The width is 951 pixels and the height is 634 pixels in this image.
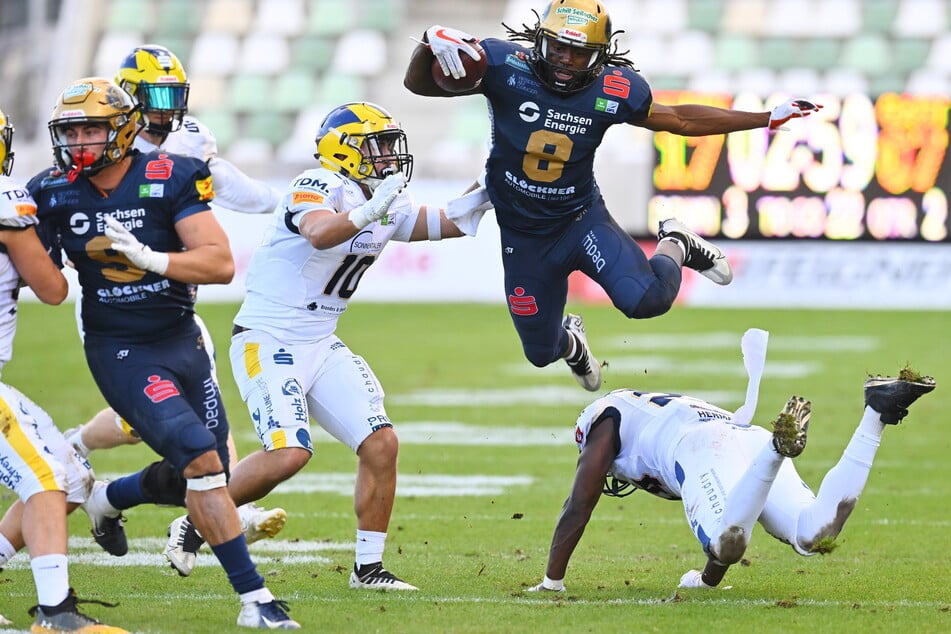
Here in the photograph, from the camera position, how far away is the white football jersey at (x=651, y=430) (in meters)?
5.50

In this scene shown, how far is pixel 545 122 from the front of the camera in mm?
6070

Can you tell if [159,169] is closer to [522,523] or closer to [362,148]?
[362,148]

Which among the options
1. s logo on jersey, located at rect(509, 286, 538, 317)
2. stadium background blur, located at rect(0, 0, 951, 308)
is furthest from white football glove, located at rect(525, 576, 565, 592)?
stadium background blur, located at rect(0, 0, 951, 308)

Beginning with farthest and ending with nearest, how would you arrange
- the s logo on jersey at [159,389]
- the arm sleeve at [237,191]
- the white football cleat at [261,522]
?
1. the arm sleeve at [237,191]
2. the white football cleat at [261,522]
3. the s logo on jersey at [159,389]

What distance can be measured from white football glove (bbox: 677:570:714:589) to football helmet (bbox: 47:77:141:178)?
2.58 metres

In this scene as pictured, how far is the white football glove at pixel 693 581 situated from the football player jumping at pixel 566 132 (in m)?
1.08

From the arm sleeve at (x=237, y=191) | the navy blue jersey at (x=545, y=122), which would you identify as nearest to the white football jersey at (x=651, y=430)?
the navy blue jersey at (x=545, y=122)

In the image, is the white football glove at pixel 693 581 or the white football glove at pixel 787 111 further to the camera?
the white football glove at pixel 787 111

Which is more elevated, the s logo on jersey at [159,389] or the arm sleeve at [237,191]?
the arm sleeve at [237,191]

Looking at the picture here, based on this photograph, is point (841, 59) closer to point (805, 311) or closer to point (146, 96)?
point (805, 311)

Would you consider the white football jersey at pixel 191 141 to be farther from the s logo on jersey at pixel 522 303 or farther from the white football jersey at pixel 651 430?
the white football jersey at pixel 651 430

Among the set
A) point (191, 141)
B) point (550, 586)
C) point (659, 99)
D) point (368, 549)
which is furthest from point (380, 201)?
point (659, 99)

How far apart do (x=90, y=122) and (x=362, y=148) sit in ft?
3.90

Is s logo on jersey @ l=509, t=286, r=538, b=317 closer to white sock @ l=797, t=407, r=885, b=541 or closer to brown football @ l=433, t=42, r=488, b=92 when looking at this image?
brown football @ l=433, t=42, r=488, b=92
